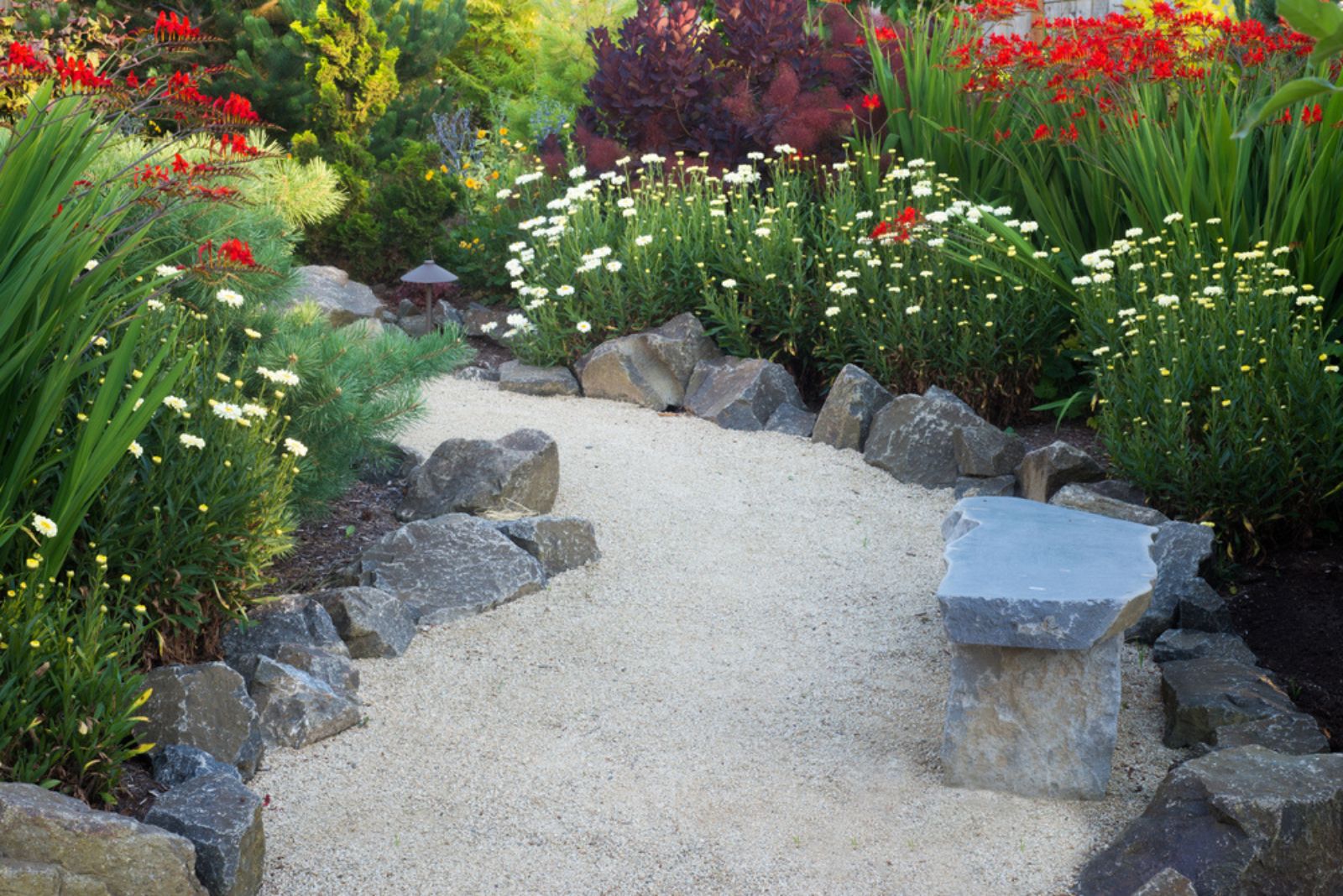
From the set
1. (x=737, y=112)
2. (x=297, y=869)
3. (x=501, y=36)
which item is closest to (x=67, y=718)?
(x=297, y=869)

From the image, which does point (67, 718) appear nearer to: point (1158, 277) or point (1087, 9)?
point (1158, 277)

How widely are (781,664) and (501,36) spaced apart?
465 inches

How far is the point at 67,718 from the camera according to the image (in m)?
2.68

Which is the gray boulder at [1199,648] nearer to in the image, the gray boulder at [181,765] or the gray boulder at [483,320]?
the gray boulder at [181,765]

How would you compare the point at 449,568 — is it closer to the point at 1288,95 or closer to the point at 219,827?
the point at 219,827

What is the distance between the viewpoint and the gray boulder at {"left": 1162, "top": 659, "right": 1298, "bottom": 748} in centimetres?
334

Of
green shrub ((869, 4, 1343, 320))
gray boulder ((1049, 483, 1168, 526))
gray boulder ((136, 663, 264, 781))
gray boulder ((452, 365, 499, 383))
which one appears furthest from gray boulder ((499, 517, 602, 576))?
green shrub ((869, 4, 1343, 320))

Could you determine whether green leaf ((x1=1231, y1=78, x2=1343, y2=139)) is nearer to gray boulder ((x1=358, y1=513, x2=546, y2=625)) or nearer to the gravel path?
the gravel path

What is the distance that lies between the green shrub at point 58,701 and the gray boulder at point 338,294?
16.2 feet

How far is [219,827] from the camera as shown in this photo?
262cm

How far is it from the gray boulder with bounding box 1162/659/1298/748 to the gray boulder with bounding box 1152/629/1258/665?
5.8 inches

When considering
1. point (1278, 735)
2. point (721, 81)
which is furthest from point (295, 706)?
point (721, 81)

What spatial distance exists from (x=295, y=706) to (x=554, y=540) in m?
1.38

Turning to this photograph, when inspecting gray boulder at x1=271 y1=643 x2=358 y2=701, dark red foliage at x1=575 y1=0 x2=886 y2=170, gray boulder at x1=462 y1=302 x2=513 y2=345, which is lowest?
gray boulder at x1=462 y1=302 x2=513 y2=345
